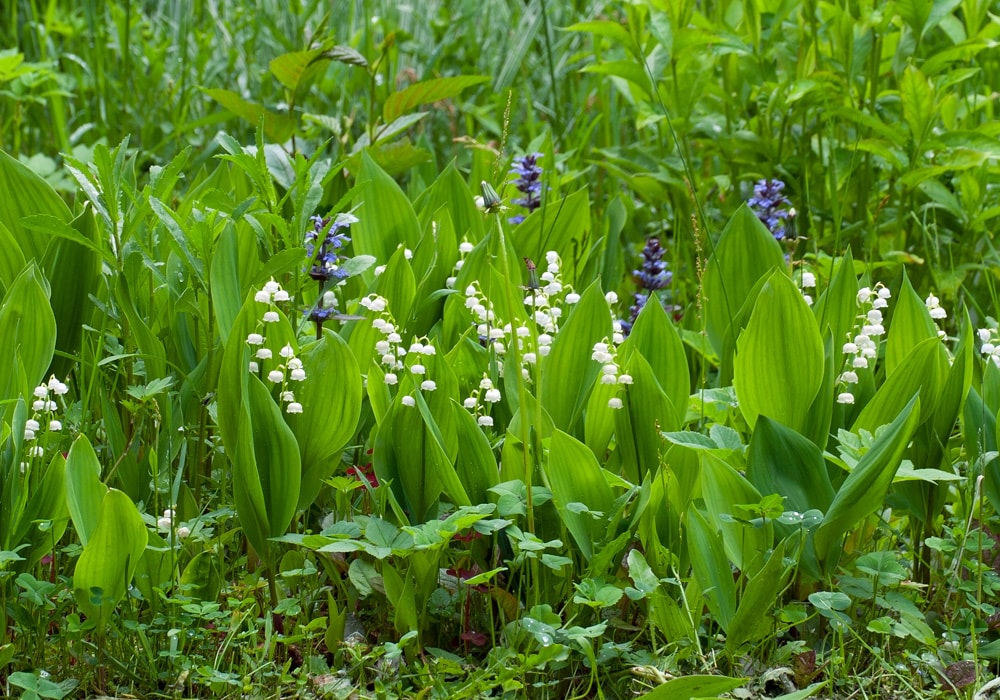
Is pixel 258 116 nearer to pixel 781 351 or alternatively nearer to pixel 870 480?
pixel 781 351

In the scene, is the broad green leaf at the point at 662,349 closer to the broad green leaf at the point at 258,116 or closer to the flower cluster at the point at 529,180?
the flower cluster at the point at 529,180

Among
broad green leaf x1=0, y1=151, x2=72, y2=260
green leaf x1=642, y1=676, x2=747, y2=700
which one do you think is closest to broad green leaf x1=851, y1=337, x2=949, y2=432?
green leaf x1=642, y1=676, x2=747, y2=700

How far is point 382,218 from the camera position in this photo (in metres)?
2.40

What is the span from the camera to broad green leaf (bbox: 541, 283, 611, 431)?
1836mm

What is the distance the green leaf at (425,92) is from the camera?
2678 millimetres

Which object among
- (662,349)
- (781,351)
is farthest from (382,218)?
(781,351)

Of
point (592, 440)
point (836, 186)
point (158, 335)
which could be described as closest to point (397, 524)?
point (592, 440)

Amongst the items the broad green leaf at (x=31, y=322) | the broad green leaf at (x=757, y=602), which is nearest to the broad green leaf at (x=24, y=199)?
the broad green leaf at (x=31, y=322)

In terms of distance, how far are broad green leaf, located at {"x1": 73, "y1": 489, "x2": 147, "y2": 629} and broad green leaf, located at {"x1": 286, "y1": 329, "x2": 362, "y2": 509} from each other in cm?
31

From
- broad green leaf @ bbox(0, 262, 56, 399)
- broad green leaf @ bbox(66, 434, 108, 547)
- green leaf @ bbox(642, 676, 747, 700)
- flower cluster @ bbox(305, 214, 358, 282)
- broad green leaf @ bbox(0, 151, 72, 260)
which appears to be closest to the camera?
green leaf @ bbox(642, 676, 747, 700)

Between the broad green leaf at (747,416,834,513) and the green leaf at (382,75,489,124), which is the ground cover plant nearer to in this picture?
the broad green leaf at (747,416,834,513)

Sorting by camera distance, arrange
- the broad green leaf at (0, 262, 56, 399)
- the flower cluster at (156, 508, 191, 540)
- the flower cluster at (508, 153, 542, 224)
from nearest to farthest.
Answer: the flower cluster at (156, 508, 191, 540)
the broad green leaf at (0, 262, 56, 399)
the flower cluster at (508, 153, 542, 224)

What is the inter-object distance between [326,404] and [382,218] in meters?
0.82

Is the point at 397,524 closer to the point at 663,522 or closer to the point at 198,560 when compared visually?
the point at 198,560
